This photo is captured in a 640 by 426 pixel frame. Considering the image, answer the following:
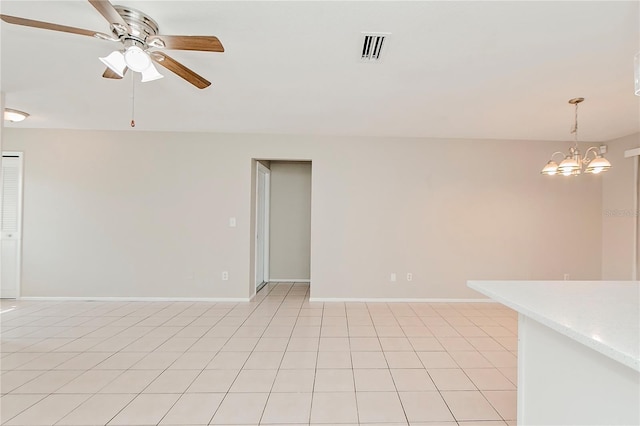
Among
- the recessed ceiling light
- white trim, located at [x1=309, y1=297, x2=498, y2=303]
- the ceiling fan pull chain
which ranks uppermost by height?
the ceiling fan pull chain

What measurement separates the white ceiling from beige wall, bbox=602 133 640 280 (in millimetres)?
495

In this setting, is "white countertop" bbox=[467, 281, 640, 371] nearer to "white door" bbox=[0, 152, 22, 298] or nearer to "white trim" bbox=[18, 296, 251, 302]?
"white trim" bbox=[18, 296, 251, 302]

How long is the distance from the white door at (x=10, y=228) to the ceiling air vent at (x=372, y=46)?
5275 mm

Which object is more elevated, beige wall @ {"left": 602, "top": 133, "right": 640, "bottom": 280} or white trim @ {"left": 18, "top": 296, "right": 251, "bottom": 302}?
beige wall @ {"left": 602, "top": 133, "right": 640, "bottom": 280}

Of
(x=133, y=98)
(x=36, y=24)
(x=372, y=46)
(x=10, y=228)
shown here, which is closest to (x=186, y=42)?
(x=36, y=24)

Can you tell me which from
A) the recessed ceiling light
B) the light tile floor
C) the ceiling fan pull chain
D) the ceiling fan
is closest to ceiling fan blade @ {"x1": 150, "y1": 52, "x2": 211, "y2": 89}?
the ceiling fan

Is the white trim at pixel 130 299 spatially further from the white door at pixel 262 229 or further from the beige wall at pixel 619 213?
the beige wall at pixel 619 213

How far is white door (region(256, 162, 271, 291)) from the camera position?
205 inches

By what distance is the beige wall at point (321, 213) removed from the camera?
4.40 metres

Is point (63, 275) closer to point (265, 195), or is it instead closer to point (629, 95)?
point (265, 195)

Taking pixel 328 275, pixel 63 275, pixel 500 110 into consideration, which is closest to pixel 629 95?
pixel 500 110

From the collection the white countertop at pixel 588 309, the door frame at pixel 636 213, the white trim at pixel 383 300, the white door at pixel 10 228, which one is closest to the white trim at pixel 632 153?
the door frame at pixel 636 213

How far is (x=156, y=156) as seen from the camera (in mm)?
4473

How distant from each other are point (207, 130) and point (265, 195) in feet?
5.55
